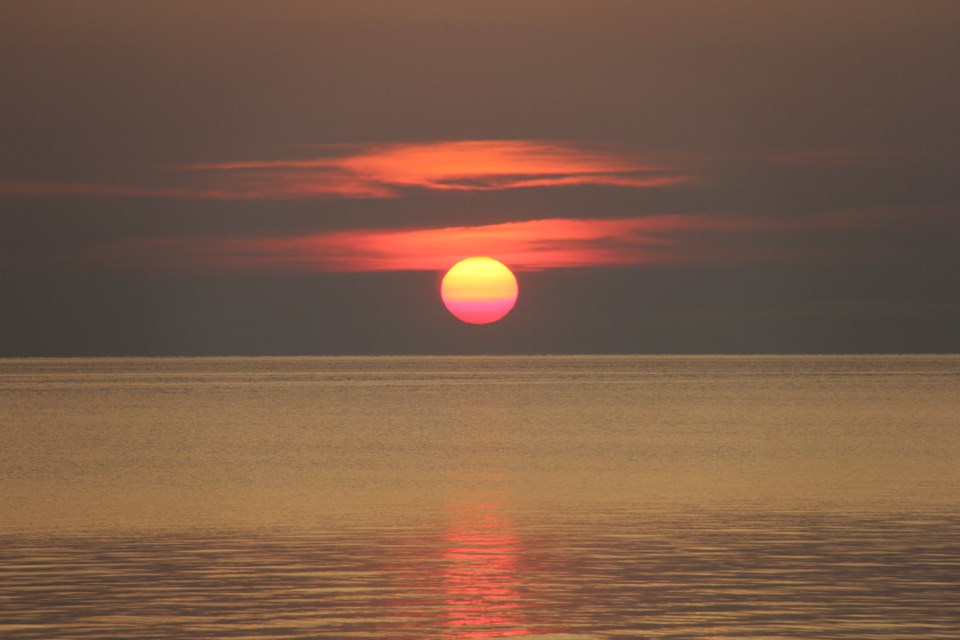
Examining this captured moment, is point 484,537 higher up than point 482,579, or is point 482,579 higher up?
point 484,537

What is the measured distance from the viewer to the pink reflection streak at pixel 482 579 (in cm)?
1923

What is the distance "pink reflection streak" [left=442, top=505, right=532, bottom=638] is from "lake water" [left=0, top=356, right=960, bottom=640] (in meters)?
0.06

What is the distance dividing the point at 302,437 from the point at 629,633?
5689 cm

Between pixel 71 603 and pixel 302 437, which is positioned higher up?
pixel 302 437

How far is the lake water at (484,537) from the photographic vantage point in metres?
19.8

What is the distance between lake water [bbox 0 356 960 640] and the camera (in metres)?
19.8

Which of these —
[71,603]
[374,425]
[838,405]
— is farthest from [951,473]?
[838,405]

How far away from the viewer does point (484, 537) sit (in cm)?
2917

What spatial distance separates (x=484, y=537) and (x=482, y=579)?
5894 millimetres

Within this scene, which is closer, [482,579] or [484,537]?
[482,579]

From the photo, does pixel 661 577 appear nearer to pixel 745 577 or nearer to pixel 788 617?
pixel 745 577

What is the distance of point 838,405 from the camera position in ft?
396

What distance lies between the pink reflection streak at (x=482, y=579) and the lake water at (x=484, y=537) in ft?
0.20

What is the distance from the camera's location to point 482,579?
2328 centimetres
